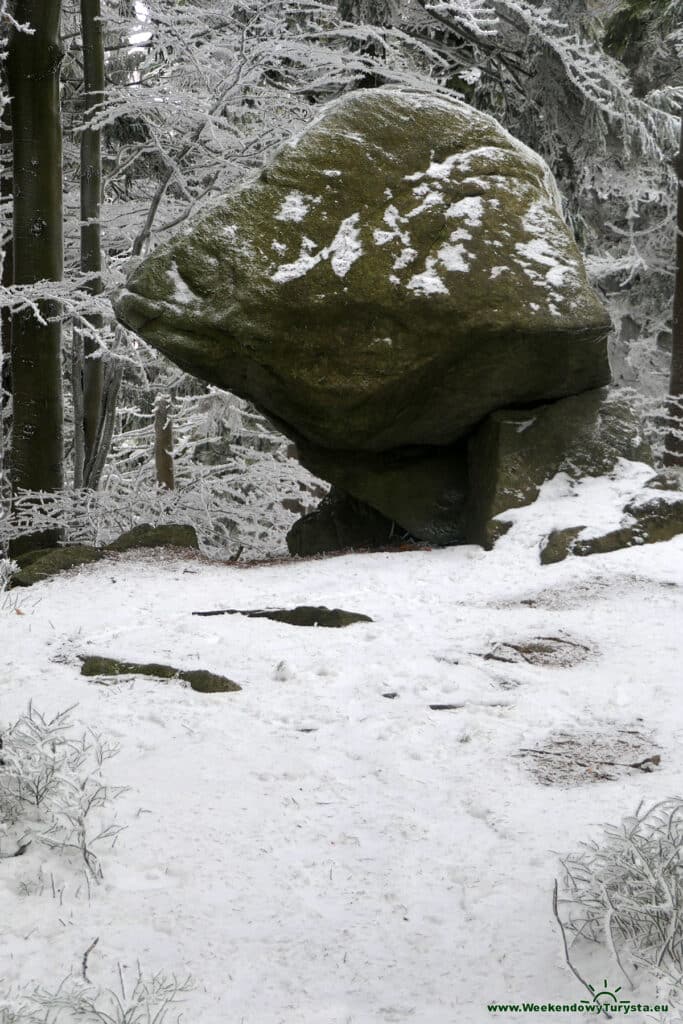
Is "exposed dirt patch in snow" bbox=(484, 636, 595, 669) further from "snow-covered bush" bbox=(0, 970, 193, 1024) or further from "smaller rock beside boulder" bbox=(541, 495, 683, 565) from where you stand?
"snow-covered bush" bbox=(0, 970, 193, 1024)

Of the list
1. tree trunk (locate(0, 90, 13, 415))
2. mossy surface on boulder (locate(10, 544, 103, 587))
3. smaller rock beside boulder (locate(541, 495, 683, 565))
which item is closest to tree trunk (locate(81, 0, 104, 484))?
tree trunk (locate(0, 90, 13, 415))

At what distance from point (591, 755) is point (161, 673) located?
1.72 meters

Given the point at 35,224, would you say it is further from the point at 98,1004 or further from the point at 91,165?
the point at 98,1004

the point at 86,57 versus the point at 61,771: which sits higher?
the point at 86,57

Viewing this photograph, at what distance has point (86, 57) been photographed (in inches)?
312

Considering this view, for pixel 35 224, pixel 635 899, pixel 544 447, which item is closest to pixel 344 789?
pixel 635 899

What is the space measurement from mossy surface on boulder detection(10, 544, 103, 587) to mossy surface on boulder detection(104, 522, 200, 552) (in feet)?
1.17

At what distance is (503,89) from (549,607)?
7.12 meters

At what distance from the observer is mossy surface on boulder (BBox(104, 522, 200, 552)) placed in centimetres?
671

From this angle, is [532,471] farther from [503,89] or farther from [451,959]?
[503,89]

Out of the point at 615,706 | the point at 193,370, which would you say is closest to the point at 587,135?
the point at 193,370

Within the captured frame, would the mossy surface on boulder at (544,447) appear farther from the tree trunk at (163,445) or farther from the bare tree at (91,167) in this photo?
the tree trunk at (163,445)

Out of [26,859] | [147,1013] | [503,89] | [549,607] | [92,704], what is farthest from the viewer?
[503,89]

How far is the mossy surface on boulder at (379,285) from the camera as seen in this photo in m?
5.97
